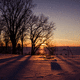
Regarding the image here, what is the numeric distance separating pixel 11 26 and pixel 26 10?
4.02m

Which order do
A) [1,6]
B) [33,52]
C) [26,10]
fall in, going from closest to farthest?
[1,6]
[26,10]
[33,52]

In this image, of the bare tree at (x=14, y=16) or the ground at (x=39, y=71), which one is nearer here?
the ground at (x=39, y=71)

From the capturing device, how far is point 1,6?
16266mm

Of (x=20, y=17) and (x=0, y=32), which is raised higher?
(x=20, y=17)

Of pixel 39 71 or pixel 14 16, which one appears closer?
pixel 39 71

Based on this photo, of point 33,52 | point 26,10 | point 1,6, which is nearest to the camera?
point 1,6

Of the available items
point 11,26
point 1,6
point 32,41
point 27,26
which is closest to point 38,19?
point 27,26

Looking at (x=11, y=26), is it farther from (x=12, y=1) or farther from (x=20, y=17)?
(x=12, y=1)

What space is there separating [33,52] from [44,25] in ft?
20.1

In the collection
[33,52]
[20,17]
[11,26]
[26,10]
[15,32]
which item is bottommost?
[33,52]

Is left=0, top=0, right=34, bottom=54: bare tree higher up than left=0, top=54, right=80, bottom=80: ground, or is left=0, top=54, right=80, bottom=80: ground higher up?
left=0, top=0, right=34, bottom=54: bare tree

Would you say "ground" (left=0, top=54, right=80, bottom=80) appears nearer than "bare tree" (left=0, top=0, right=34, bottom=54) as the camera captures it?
Yes

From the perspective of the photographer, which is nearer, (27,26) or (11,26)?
(11,26)

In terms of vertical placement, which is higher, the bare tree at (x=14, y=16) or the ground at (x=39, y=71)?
the bare tree at (x=14, y=16)
